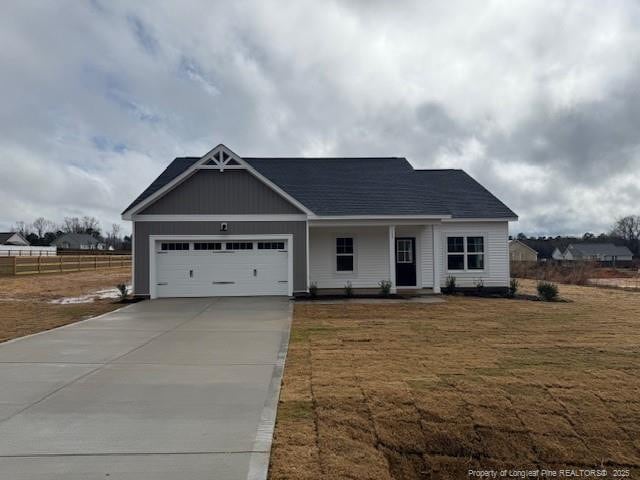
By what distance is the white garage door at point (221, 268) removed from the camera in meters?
17.1

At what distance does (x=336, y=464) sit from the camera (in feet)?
13.3

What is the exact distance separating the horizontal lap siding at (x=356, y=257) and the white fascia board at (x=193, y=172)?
2.04 metres

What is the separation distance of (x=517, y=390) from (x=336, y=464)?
295 centimetres

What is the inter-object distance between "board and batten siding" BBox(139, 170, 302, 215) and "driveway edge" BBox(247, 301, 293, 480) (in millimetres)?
10553

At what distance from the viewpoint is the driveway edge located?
12.8 ft

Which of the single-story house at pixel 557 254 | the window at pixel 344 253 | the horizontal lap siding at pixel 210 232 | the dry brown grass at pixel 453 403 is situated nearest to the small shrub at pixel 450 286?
the window at pixel 344 253

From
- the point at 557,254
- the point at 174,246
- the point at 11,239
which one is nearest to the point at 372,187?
the point at 174,246

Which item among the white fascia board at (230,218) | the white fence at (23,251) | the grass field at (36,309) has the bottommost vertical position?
the grass field at (36,309)

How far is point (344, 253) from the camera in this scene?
1889cm

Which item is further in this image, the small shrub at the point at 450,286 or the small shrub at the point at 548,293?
the small shrub at the point at 450,286

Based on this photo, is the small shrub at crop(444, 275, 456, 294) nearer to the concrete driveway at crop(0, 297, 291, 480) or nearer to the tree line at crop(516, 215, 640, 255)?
the concrete driveway at crop(0, 297, 291, 480)

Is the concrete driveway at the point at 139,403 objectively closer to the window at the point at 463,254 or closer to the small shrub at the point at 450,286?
the small shrub at the point at 450,286

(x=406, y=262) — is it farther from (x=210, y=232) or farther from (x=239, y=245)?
(x=210, y=232)

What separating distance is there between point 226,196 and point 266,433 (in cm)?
1331
